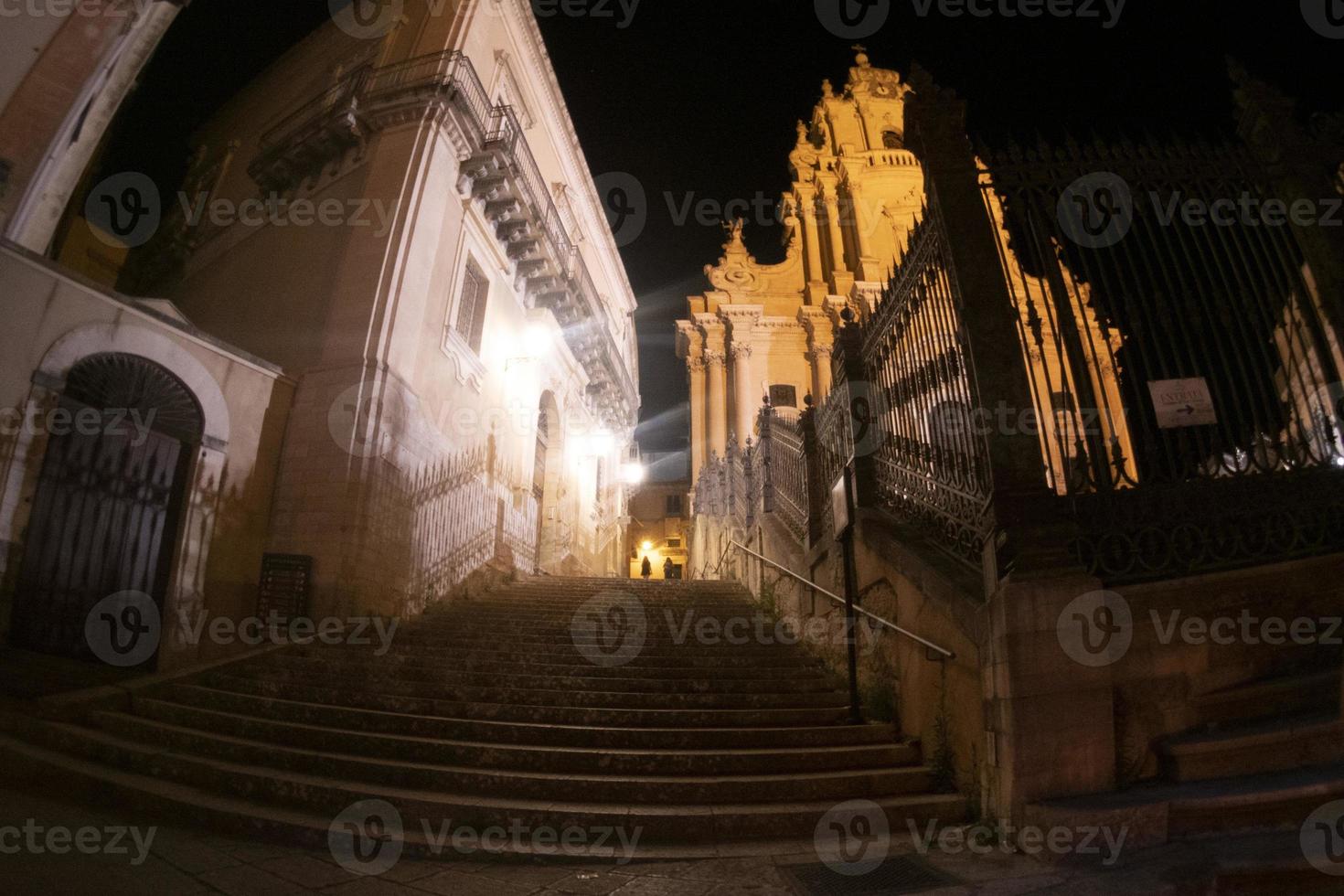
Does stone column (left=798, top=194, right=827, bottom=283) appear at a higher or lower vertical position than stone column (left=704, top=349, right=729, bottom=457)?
higher

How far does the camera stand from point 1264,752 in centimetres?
350

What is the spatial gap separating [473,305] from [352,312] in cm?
324

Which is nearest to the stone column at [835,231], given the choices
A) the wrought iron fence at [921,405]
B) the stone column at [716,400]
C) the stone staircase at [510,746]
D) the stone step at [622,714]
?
the stone column at [716,400]

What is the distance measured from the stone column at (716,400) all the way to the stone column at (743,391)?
52 cm

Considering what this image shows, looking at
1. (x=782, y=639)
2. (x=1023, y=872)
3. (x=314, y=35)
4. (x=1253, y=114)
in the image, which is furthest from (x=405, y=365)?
(x=314, y=35)

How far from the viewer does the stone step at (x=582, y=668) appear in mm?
6207

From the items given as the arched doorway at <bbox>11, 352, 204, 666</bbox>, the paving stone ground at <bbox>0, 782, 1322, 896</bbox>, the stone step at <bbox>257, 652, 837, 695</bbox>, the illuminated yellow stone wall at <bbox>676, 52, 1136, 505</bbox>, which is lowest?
the paving stone ground at <bbox>0, 782, 1322, 896</bbox>

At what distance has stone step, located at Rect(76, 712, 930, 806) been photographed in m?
4.07

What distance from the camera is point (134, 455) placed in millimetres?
8008

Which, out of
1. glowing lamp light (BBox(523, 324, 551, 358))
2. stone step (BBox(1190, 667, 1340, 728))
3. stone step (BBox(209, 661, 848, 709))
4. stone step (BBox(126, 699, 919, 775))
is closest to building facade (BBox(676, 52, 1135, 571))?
glowing lamp light (BBox(523, 324, 551, 358))

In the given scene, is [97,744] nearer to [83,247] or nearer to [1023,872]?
[1023,872]

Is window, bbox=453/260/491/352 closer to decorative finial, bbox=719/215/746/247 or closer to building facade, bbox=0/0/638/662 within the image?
building facade, bbox=0/0/638/662

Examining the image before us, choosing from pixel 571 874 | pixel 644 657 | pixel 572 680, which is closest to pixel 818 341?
pixel 644 657

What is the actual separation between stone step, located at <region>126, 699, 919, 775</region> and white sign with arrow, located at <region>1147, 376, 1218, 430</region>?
3.16m
